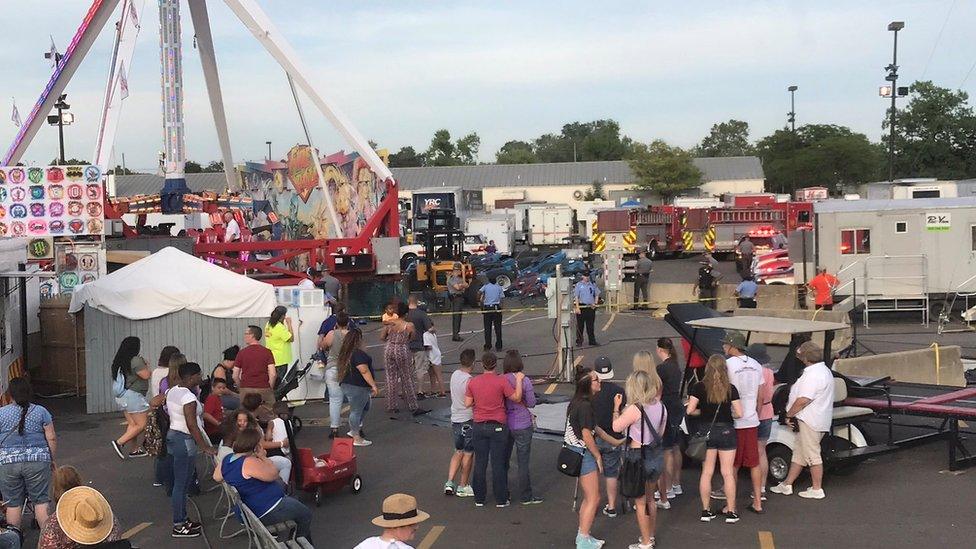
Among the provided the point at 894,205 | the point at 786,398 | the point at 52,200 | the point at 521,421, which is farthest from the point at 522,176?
the point at 521,421

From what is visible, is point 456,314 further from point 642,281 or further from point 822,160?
point 822,160

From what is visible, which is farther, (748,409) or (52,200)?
(52,200)

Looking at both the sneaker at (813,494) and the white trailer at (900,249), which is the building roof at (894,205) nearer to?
the white trailer at (900,249)

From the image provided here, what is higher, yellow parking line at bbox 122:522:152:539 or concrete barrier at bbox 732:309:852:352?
concrete barrier at bbox 732:309:852:352

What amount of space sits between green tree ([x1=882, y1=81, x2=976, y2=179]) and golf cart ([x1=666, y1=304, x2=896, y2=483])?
229 ft

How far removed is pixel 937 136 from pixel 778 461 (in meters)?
75.8

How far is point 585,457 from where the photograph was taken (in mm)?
9352

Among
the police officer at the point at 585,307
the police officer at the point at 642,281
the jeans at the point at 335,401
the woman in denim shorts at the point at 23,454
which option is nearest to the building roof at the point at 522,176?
the police officer at the point at 642,281

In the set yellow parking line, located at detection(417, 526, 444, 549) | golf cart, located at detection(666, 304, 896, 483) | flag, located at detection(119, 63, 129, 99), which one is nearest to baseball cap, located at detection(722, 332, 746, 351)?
golf cart, located at detection(666, 304, 896, 483)

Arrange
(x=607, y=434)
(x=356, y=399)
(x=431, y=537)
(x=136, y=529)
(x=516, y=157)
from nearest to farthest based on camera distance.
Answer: (x=607, y=434)
(x=431, y=537)
(x=136, y=529)
(x=356, y=399)
(x=516, y=157)

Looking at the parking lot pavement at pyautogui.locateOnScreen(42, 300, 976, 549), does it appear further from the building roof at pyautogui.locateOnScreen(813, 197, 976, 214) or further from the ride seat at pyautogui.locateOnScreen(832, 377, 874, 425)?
the building roof at pyautogui.locateOnScreen(813, 197, 976, 214)

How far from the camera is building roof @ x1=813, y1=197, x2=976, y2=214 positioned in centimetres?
2502

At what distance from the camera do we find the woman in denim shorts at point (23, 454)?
30.3 ft

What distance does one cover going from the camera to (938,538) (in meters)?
9.44
